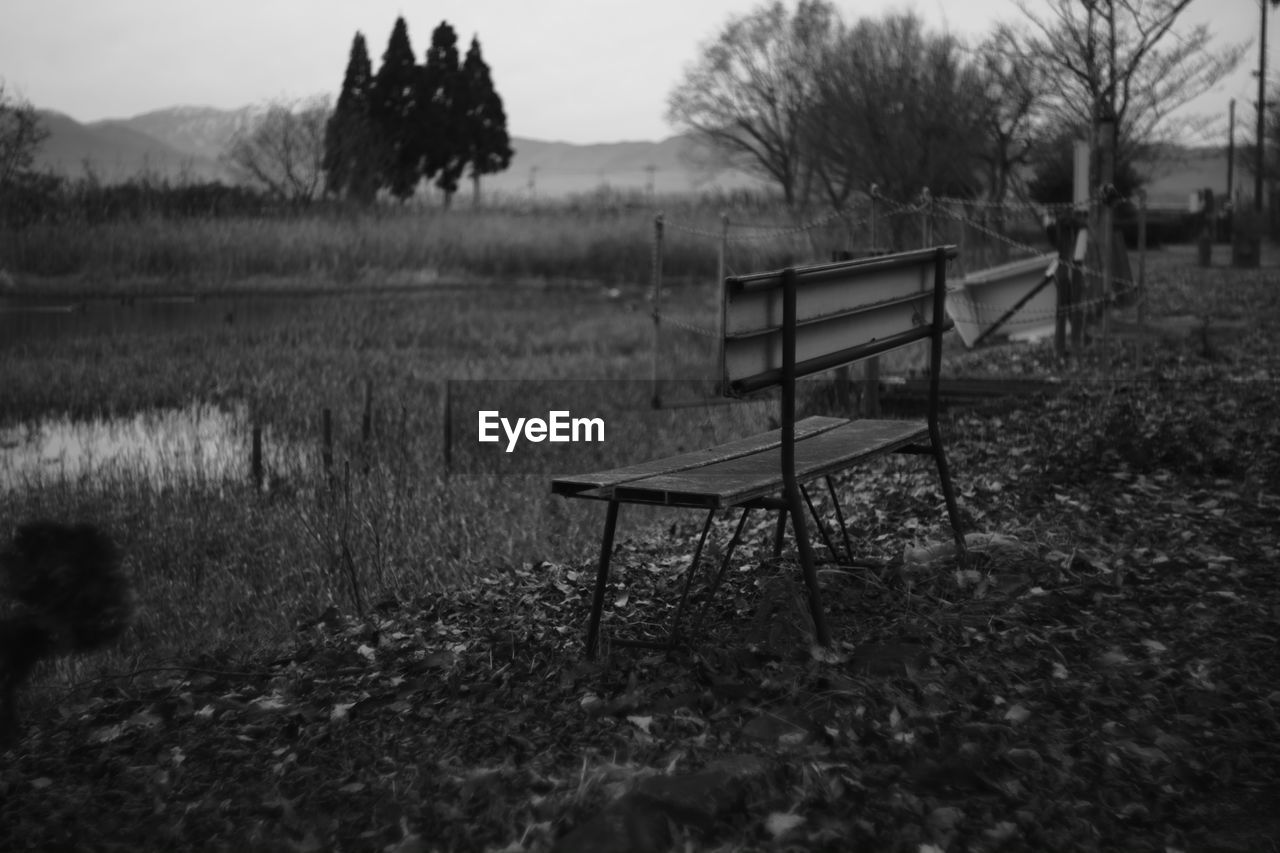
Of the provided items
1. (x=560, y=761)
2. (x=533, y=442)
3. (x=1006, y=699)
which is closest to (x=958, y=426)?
(x=533, y=442)

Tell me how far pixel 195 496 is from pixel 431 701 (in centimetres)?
650

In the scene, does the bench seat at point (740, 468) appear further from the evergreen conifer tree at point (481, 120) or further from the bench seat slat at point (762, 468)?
the evergreen conifer tree at point (481, 120)

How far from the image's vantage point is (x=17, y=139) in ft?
77.4

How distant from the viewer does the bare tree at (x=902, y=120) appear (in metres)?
31.3

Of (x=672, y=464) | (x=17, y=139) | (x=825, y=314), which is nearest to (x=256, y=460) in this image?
(x=672, y=464)

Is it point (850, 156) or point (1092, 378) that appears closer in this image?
point (1092, 378)

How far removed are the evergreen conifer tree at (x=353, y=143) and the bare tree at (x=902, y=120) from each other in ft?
46.0

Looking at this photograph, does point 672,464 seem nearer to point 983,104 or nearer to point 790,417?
point 790,417

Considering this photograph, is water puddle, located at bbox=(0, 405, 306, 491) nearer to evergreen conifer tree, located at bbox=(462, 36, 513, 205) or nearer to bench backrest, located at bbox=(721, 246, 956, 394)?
bench backrest, located at bbox=(721, 246, 956, 394)

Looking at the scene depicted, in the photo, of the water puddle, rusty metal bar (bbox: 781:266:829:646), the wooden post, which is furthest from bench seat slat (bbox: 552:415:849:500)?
the water puddle

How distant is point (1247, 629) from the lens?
5.10 metres

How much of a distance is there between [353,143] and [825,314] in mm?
45848

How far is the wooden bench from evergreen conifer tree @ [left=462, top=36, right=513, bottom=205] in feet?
190

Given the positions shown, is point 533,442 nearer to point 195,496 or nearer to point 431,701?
point 195,496
